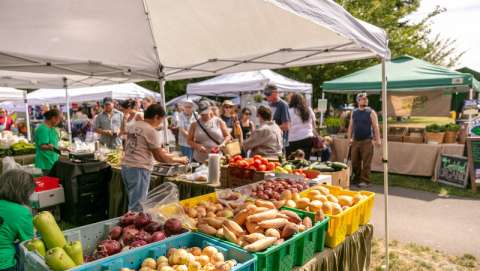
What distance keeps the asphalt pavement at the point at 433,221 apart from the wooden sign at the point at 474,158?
2.12 ft

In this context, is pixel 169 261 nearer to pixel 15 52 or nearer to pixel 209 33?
pixel 209 33

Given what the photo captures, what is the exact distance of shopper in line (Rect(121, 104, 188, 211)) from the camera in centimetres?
360

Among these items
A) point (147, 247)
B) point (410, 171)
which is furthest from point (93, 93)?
point (147, 247)

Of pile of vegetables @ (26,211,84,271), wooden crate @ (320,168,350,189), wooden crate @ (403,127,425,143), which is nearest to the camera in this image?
pile of vegetables @ (26,211,84,271)

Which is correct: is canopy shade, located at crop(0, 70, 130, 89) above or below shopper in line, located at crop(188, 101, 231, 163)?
above

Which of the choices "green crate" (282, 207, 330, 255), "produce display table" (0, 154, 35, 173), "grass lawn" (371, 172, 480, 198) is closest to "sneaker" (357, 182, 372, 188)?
"grass lawn" (371, 172, 480, 198)

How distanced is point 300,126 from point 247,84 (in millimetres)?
5032

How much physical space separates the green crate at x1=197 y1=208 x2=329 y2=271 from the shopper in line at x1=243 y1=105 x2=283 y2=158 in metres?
2.05

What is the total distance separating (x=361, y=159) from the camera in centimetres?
685

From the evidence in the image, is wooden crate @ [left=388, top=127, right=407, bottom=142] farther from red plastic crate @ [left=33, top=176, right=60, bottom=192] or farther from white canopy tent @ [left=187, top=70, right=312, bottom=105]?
red plastic crate @ [left=33, top=176, right=60, bottom=192]

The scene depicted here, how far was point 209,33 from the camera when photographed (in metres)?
4.07

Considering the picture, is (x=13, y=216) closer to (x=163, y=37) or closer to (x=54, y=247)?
(x=54, y=247)

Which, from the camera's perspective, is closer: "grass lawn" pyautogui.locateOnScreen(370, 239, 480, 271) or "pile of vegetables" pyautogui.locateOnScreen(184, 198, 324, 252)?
"pile of vegetables" pyautogui.locateOnScreen(184, 198, 324, 252)

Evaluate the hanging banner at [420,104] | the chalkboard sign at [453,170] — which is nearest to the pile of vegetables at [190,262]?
the chalkboard sign at [453,170]
